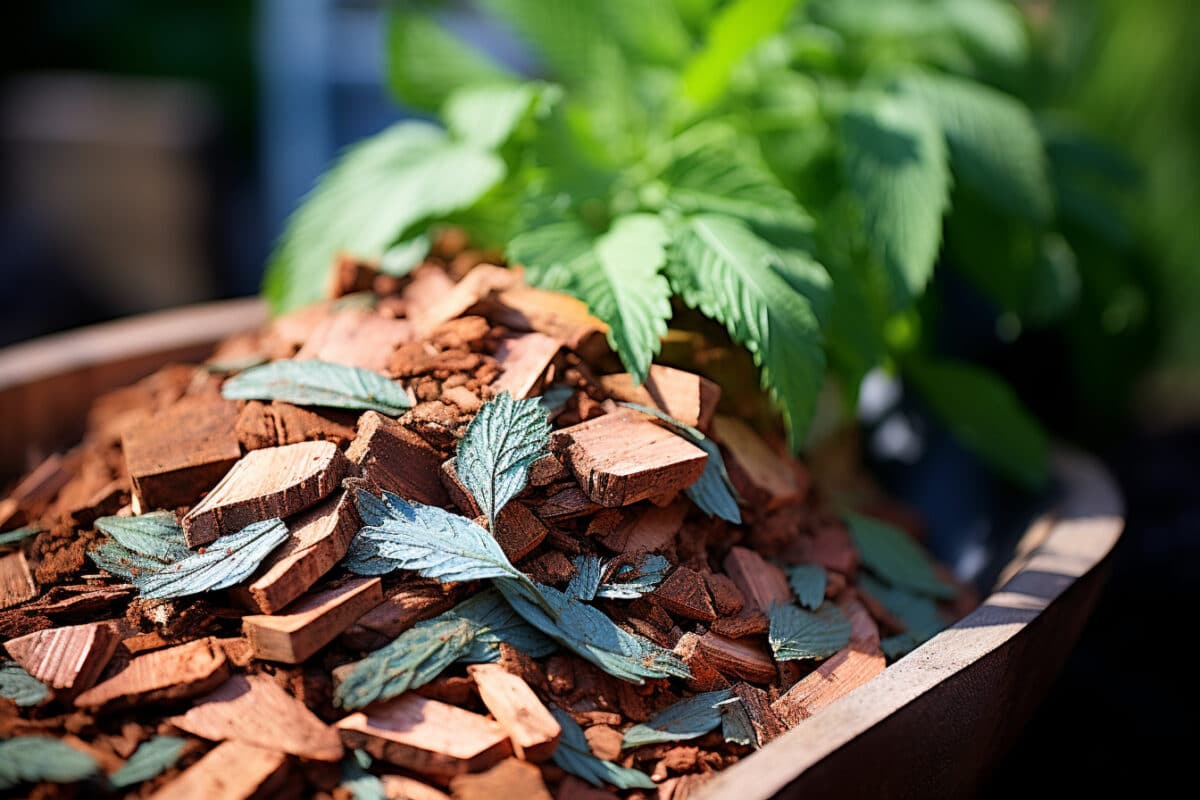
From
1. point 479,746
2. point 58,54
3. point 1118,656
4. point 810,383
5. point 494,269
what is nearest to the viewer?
point 479,746

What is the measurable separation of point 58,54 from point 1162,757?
471 cm

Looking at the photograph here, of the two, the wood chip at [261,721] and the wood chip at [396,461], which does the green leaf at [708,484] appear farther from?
the wood chip at [261,721]

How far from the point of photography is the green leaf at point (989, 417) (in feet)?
2.92

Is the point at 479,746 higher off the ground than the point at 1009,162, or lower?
lower

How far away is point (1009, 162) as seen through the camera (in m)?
0.84

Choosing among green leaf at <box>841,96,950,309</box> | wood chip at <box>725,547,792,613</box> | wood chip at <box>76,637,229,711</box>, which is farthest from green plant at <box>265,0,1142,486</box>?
wood chip at <box>76,637,229,711</box>

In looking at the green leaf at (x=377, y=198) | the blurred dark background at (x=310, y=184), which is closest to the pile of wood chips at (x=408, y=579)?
the green leaf at (x=377, y=198)

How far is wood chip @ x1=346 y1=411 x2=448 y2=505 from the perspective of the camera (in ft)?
1.92

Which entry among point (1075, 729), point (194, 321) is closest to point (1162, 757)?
point (1075, 729)

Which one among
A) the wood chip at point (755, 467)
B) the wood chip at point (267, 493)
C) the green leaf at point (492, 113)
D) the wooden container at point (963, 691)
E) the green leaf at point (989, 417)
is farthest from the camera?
the green leaf at point (989, 417)

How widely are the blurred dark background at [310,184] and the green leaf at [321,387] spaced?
0.63 meters

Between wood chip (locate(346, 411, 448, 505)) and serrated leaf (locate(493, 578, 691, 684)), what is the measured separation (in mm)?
83

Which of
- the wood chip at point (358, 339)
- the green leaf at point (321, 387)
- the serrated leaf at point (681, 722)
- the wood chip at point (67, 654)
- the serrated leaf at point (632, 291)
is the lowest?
the serrated leaf at point (681, 722)

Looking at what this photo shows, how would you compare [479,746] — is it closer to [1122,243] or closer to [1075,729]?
[1075,729]
